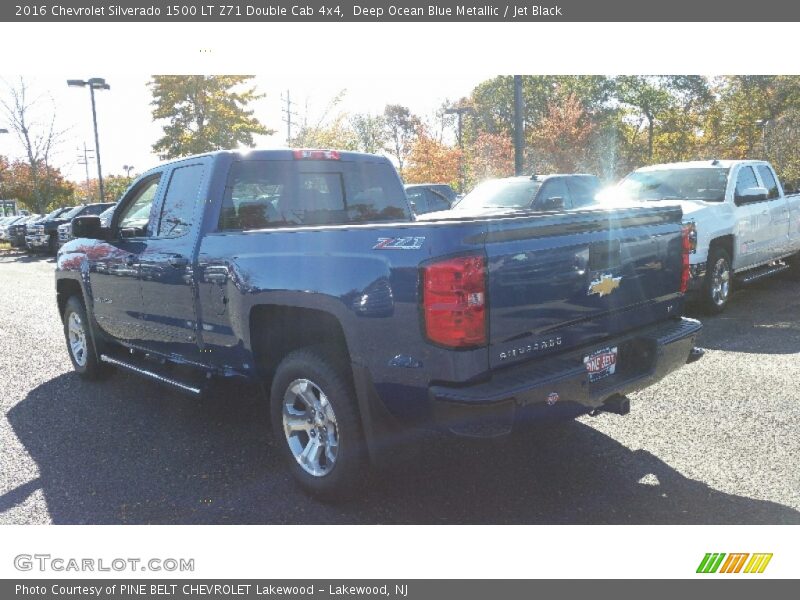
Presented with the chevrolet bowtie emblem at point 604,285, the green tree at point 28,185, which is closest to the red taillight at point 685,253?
the chevrolet bowtie emblem at point 604,285

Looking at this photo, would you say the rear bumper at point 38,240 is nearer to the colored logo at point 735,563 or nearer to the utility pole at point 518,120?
the utility pole at point 518,120

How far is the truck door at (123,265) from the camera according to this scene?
16.5 feet

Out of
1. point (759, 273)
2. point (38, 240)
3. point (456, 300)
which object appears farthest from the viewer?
point (38, 240)

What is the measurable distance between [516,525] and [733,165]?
24.4ft

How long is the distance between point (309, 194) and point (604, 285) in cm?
219

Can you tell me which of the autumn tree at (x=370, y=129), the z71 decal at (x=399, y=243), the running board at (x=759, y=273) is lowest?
the running board at (x=759, y=273)

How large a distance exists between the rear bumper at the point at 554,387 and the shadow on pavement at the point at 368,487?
0.51 meters

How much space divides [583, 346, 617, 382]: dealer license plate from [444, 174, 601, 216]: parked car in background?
280 inches

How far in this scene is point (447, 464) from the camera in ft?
12.9

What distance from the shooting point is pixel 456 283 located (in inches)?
108

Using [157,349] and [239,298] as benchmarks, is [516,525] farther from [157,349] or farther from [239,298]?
[157,349]

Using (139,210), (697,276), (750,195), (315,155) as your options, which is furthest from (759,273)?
(139,210)

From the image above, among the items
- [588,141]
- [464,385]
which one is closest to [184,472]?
[464,385]

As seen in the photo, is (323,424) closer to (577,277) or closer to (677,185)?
(577,277)
